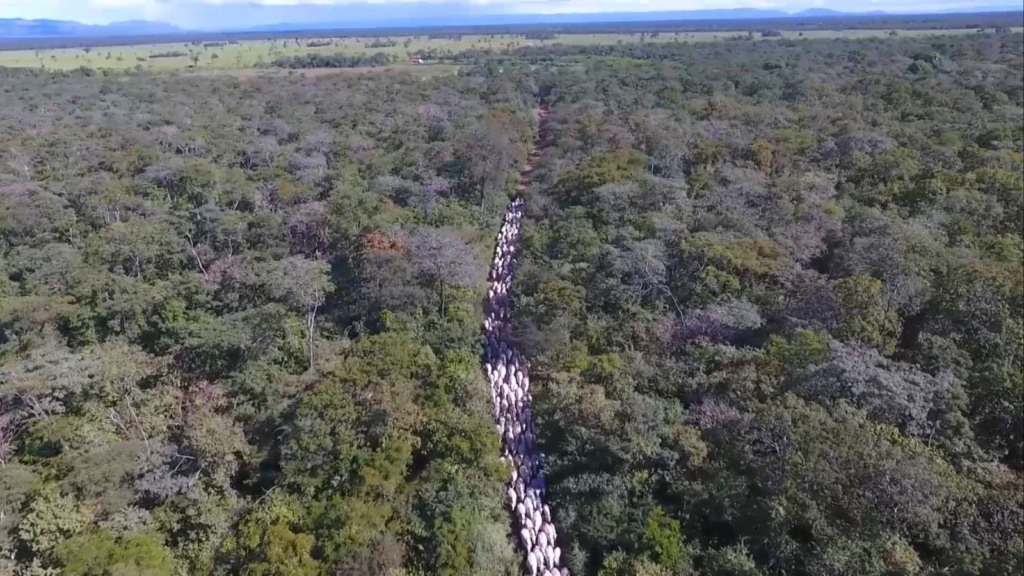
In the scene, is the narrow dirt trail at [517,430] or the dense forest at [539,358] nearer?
the dense forest at [539,358]

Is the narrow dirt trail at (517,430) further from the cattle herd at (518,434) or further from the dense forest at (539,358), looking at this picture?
the dense forest at (539,358)

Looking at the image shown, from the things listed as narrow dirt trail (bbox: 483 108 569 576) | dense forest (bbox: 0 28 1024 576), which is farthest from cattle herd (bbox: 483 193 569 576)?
dense forest (bbox: 0 28 1024 576)

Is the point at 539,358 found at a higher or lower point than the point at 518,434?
higher

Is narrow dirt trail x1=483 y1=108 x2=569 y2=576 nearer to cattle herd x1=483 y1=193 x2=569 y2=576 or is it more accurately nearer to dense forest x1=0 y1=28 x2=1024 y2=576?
cattle herd x1=483 y1=193 x2=569 y2=576

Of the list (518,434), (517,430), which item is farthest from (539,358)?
(518,434)

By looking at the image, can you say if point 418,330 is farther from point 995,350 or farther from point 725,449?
A: point 995,350

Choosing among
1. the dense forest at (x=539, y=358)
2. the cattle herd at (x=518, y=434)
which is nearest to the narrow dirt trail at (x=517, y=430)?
the cattle herd at (x=518, y=434)

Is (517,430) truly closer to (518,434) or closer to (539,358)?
(518,434)
